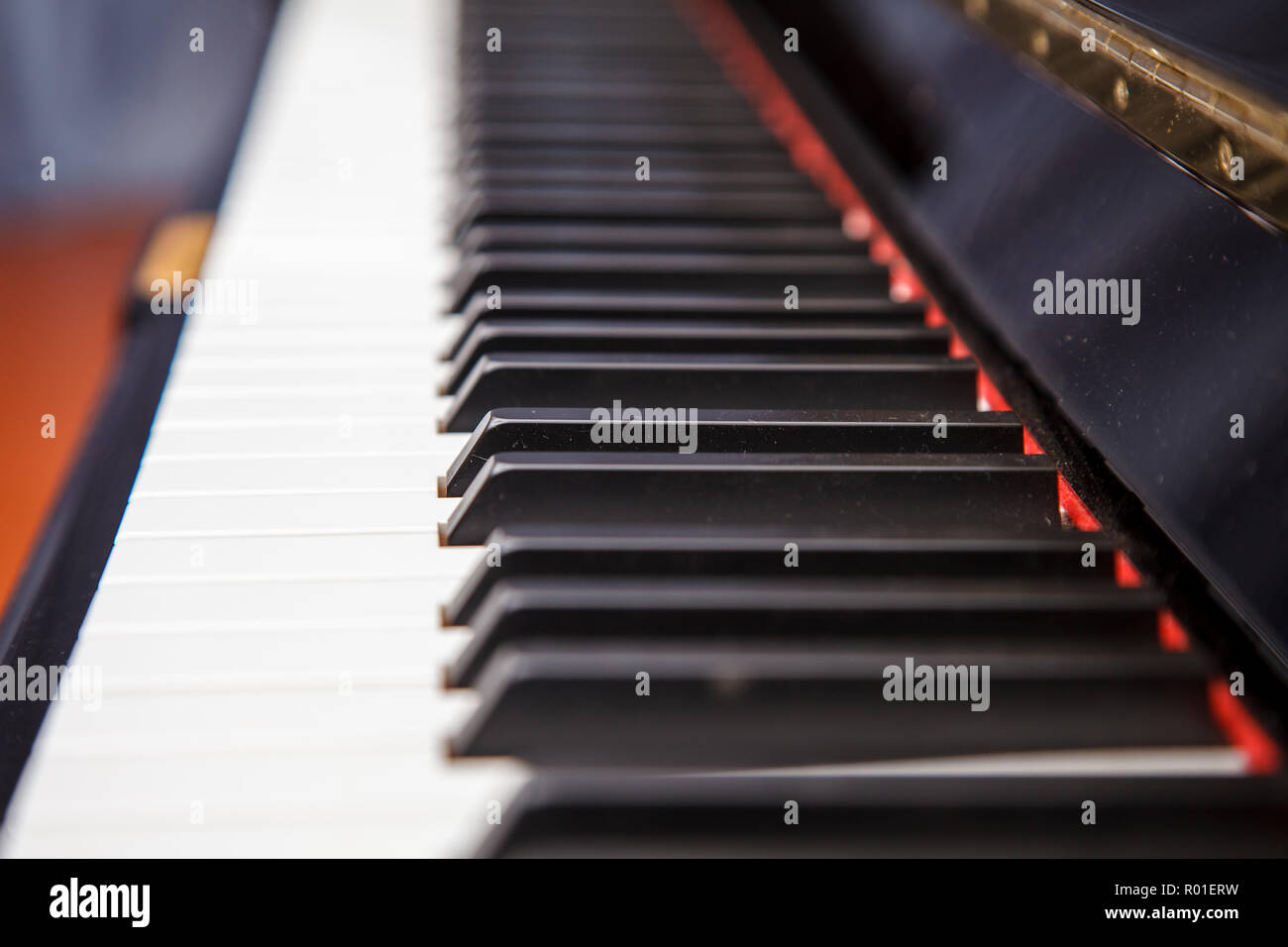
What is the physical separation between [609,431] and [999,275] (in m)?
0.51

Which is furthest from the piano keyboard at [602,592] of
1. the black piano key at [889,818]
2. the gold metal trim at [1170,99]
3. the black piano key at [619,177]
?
the gold metal trim at [1170,99]

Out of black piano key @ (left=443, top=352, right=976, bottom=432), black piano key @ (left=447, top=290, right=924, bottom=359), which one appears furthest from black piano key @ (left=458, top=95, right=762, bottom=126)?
black piano key @ (left=443, top=352, right=976, bottom=432)

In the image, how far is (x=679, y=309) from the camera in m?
1.43

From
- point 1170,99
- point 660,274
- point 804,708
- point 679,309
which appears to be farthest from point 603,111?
point 804,708

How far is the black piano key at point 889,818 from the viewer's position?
0.75 metres

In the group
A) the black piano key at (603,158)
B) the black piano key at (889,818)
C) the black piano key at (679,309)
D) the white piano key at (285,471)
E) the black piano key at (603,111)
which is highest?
the black piano key at (603,111)

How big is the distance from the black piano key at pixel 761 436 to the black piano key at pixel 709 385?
89mm

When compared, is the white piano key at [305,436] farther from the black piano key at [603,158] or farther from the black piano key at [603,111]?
the black piano key at [603,111]

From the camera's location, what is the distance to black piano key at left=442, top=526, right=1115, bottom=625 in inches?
37.5

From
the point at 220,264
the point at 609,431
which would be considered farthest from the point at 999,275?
the point at 220,264

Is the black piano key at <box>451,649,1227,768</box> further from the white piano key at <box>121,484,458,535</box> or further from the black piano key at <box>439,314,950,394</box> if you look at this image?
the black piano key at <box>439,314,950,394</box>

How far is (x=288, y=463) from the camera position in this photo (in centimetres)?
117
